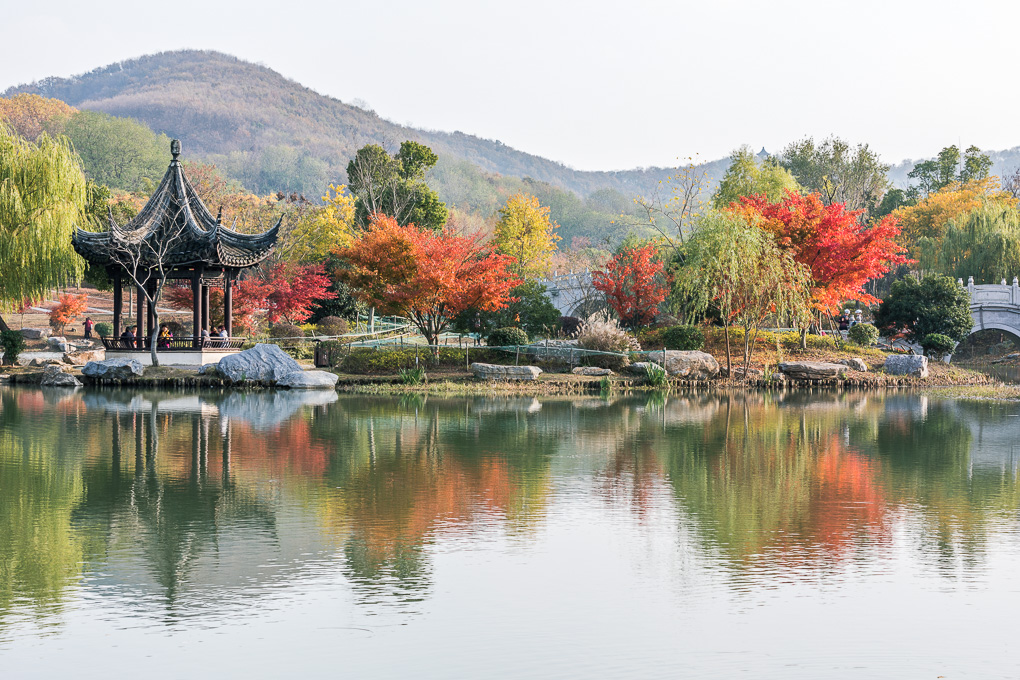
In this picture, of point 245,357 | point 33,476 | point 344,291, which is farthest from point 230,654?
point 344,291

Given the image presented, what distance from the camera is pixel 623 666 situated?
6.01m

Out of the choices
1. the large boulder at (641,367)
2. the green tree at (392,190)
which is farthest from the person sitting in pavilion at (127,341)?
the green tree at (392,190)

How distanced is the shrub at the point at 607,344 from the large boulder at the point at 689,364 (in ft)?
3.11

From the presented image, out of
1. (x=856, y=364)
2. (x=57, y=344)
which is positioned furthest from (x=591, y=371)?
(x=57, y=344)

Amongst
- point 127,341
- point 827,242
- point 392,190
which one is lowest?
point 127,341

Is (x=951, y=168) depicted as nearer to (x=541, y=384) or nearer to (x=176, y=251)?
(x=541, y=384)

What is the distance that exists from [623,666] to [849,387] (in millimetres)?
25261

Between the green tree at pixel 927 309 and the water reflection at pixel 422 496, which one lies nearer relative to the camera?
the water reflection at pixel 422 496

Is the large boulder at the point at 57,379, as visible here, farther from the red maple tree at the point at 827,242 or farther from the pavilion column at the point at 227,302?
the red maple tree at the point at 827,242

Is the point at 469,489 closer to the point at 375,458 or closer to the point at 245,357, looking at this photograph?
the point at 375,458

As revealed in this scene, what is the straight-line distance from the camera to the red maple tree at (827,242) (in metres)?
33.2

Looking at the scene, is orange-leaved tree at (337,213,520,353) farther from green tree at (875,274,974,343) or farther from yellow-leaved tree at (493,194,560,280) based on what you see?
yellow-leaved tree at (493,194,560,280)

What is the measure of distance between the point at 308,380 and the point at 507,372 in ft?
17.8

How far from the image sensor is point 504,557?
845cm
